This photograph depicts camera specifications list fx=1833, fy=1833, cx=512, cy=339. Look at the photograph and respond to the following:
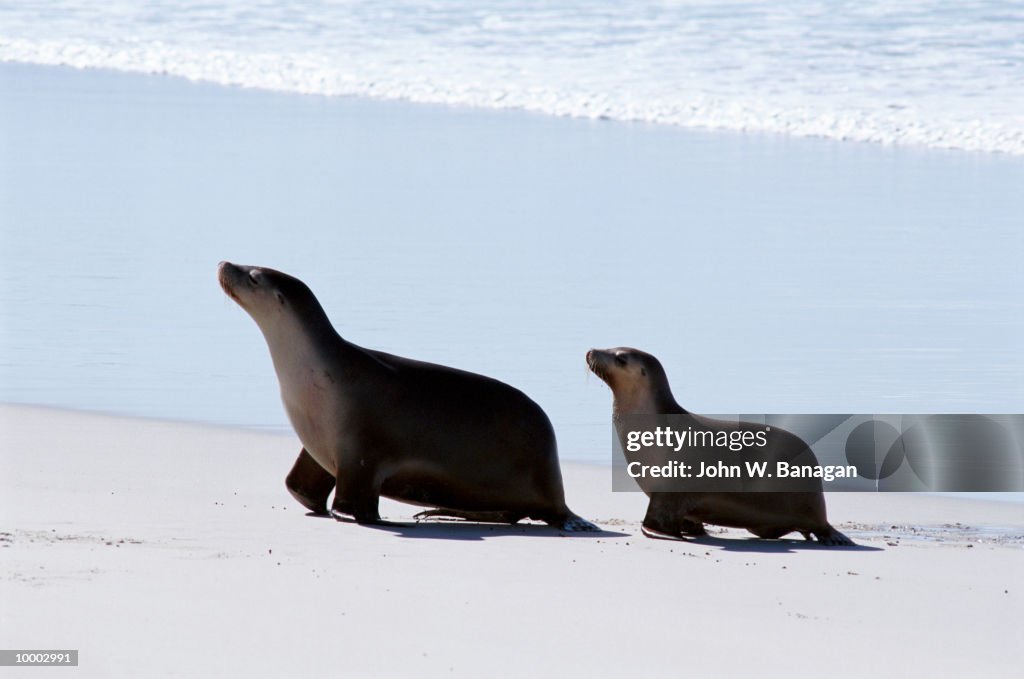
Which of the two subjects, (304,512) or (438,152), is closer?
(304,512)

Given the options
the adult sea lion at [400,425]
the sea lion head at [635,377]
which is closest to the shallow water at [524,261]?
the sea lion head at [635,377]

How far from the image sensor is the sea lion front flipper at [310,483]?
6789mm

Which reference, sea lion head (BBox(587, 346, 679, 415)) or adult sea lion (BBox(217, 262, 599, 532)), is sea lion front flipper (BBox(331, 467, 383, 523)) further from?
sea lion head (BBox(587, 346, 679, 415))

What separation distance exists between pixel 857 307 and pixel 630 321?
5.17 feet

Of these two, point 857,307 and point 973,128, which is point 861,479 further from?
point 973,128

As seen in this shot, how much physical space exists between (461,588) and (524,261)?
7493 millimetres

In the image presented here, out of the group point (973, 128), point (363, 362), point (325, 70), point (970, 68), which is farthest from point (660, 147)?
point (363, 362)

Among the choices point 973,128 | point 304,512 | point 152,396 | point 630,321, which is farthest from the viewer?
point 973,128

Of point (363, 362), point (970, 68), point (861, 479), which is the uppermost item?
point (970, 68)

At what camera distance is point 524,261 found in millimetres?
12812

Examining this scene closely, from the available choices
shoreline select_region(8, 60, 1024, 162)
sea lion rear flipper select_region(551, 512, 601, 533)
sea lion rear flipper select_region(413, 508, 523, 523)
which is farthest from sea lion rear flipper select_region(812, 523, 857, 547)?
shoreline select_region(8, 60, 1024, 162)

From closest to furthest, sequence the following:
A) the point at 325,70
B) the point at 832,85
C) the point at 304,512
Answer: the point at 304,512
the point at 832,85
the point at 325,70

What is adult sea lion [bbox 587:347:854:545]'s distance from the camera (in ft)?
21.8

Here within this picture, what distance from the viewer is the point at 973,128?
71.4 ft
